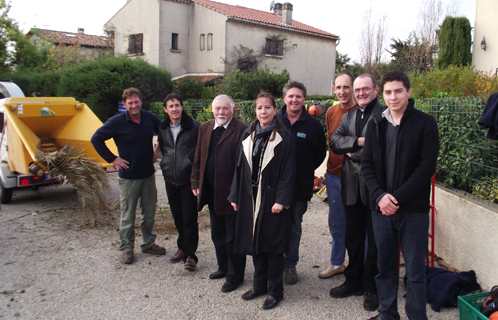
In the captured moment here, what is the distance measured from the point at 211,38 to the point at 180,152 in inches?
826

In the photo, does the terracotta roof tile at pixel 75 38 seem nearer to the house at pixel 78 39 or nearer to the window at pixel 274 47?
the house at pixel 78 39

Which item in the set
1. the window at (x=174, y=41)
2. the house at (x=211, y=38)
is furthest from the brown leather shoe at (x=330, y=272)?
the window at (x=174, y=41)

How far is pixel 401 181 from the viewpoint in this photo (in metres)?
2.72

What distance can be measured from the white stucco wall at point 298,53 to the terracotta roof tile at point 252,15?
425 mm

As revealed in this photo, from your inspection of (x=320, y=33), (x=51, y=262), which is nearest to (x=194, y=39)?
(x=320, y=33)

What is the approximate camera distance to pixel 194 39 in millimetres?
24844

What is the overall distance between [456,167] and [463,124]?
1.65ft

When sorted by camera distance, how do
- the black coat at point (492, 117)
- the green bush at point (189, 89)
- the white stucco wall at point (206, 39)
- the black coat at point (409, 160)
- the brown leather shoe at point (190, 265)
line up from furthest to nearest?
the white stucco wall at point (206, 39), the green bush at point (189, 89), the brown leather shoe at point (190, 265), the black coat at point (492, 117), the black coat at point (409, 160)

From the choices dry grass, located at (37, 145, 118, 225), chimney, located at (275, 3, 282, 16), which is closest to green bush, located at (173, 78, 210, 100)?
dry grass, located at (37, 145, 118, 225)

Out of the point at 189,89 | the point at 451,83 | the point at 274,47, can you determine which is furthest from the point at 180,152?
the point at 274,47

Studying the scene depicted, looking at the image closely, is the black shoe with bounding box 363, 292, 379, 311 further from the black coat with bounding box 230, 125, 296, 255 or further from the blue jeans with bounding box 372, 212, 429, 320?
the black coat with bounding box 230, 125, 296, 255

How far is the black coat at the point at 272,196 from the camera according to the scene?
3.31 m

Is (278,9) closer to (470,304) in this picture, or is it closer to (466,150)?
(466,150)

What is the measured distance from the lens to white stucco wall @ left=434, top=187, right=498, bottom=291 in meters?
3.47
